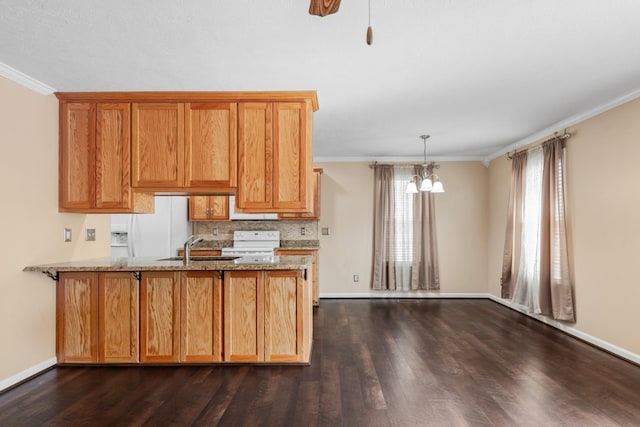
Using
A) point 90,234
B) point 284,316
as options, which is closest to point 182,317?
point 284,316

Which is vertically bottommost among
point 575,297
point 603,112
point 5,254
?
point 575,297

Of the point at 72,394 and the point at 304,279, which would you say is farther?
the point at 304,279

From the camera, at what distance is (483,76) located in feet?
10.0

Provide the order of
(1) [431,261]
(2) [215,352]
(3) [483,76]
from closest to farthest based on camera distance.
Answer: (3) [483,76], (2) [215,352], (1) [431,261]

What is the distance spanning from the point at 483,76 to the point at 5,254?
159 inches

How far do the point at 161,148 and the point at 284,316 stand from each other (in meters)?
1.92

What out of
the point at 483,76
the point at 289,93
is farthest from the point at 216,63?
the point at 483,76

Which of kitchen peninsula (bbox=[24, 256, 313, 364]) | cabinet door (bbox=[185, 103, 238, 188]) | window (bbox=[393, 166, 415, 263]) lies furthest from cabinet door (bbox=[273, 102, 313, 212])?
window (bbox=[393, 166, 415, 263])

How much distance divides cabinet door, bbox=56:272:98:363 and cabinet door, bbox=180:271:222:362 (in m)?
0.78

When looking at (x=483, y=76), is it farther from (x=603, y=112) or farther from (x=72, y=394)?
(x=72, y=394)

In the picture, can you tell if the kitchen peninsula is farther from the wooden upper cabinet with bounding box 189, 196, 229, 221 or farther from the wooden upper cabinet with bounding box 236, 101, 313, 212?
the wooden upper cabinet with bounding box 189, 196, 229, 221

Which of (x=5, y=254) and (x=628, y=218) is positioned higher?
(x=628, y=218)

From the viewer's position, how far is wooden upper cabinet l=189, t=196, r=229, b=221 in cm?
596

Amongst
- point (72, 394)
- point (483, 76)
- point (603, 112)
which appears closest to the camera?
point (72, 394)
